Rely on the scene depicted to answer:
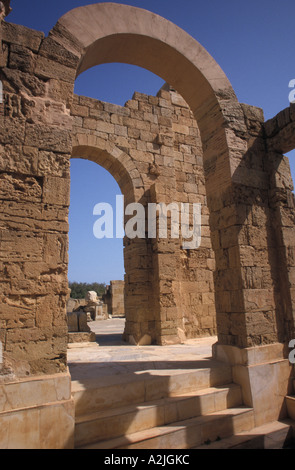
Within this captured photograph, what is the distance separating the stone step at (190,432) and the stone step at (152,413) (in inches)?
2.4

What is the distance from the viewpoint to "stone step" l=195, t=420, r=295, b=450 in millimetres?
3139

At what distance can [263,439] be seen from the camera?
3.35m

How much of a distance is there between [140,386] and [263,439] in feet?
5.27

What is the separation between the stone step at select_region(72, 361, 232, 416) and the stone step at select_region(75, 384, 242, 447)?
0.08m

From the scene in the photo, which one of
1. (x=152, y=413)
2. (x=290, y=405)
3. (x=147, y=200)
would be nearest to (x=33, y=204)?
(x=152, y=413)

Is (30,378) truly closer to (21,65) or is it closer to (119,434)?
(119,434)

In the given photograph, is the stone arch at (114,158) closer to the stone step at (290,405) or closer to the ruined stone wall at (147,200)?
the ruined stone wall at (147,200)

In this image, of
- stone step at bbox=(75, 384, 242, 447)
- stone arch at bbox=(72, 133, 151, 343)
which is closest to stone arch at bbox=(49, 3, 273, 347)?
stone step at bbox=(75, 384, 242, 447)

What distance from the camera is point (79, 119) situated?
23.4 ft

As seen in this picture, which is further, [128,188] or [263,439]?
[128,188]

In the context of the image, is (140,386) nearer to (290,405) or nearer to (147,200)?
(290,405)

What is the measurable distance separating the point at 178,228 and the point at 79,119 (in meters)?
3.75

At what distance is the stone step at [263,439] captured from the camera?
3.14 m

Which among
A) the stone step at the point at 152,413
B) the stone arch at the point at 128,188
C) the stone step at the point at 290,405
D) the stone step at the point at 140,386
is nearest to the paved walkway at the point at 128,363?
the stone step at the point at 140,386
